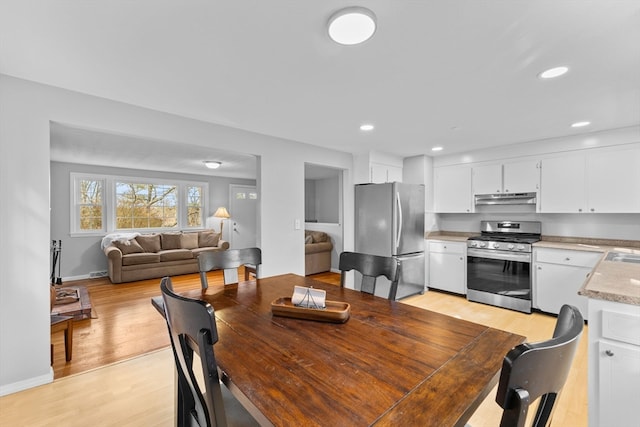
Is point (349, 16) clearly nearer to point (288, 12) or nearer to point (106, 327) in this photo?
point (288, 12)

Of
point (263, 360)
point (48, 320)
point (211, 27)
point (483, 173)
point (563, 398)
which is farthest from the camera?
point (483, 173)

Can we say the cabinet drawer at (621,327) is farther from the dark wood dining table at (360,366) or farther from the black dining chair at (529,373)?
the black dining chair at (529,373)

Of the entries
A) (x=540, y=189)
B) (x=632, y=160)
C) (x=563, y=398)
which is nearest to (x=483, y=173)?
(x=540, y=189)

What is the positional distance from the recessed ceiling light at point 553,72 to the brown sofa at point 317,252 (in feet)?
14.7

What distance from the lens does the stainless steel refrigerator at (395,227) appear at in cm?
421

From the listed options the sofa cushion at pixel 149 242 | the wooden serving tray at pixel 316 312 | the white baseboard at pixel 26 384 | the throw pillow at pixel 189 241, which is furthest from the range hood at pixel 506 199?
the sofa cushion at pixel 149 242

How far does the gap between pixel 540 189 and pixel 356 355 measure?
4.04 meters

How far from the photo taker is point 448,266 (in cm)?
454

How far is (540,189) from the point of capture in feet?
12.8

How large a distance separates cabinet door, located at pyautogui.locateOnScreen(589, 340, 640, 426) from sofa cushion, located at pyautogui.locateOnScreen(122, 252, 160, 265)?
6174mm

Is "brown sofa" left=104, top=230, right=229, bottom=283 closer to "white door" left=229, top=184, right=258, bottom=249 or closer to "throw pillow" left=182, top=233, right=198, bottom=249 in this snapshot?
"throw pillow" left=182, top=233, right=198, bottom=249

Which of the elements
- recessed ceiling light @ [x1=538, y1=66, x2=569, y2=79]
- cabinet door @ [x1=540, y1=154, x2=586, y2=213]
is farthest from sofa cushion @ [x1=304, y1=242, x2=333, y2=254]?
recessed ceiling light @ [x1=538, y1=66, x2=569, y2=79]

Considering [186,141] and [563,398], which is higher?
[186,141]

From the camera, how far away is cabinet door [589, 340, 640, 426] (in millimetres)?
1377
